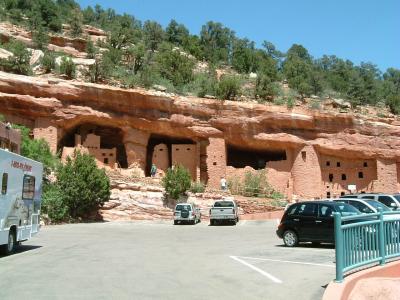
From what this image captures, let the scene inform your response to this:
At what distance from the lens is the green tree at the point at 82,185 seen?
32531 millimetres

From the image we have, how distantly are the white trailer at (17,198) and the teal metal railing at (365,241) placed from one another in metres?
9.85

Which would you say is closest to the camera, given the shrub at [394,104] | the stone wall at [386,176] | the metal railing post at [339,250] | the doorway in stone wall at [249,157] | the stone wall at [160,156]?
the metal railing post at [339,250]

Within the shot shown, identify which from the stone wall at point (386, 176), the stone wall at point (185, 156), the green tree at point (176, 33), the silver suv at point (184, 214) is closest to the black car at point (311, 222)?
the silver suv at point (184, 214)

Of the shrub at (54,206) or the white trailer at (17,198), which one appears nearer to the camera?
the white trailer at (17,198)

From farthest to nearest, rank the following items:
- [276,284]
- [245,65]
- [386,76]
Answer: [386,76]
[245,65]
[276,284]

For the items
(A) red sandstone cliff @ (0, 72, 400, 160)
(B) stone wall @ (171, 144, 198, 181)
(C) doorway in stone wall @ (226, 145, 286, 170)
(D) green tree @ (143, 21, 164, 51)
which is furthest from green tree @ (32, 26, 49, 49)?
(C) doorway in stone wall @ (226, 145, 286, 170)

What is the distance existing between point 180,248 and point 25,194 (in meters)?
5.56

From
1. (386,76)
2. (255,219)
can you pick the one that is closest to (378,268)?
(255,219)

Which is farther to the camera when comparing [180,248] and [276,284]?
[180,248]

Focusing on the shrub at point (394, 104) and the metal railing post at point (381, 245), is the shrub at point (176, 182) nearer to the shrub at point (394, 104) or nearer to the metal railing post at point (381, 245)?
the metal railing post at point (381, 245)

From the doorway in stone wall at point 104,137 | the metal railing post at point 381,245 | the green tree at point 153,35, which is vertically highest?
the green tree at point 153,35

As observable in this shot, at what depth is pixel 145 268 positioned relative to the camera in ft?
39.4

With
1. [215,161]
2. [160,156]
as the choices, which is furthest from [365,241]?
[160,156]

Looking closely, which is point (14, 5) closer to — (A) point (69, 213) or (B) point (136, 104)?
(B) point (136, 104)
